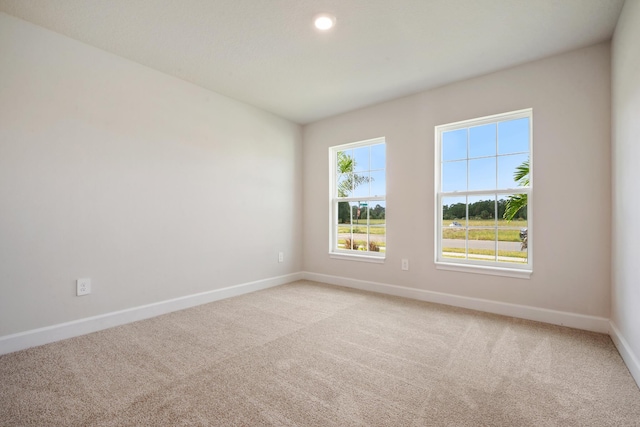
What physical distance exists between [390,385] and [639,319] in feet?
5.01

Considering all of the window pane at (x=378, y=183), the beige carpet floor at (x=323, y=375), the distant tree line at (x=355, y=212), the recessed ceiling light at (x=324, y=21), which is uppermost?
the recessed ceiling light at (x=324, y=21)

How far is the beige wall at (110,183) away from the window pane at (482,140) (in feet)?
8.51

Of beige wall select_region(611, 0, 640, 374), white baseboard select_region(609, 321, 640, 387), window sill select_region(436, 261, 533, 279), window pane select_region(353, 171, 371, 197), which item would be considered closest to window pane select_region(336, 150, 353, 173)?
window pane select_region(353, 171, 371, 197)

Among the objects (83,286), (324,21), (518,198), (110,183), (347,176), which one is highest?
(324,21)

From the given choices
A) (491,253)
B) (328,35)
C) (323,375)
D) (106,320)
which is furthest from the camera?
(491,253)

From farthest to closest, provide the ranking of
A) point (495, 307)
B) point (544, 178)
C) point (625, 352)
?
1. point (495, 307)
2. point (544, 178)
3. point (625, 352)

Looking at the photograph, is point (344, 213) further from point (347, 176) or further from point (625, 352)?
point (625, 352)

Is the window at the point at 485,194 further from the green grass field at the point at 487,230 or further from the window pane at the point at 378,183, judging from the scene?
the window pane at the point at 378,183

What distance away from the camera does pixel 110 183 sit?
2613 millimetres

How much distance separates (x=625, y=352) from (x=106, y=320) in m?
3.91

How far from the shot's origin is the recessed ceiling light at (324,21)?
2135 mm

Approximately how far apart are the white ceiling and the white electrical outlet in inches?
77.7

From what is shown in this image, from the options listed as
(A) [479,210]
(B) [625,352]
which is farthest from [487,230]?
Result: (B) [625,352]

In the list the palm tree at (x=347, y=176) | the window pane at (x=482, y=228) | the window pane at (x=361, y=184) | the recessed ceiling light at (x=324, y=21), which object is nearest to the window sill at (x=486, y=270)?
the window pane at (x=482, y=228)
